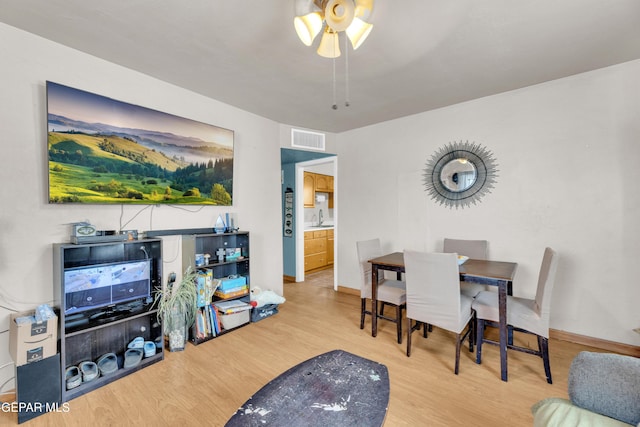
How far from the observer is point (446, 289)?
2.15m

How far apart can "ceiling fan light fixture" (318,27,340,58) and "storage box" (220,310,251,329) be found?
8.57 ft

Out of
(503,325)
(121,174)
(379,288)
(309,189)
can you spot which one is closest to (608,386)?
(503,325)

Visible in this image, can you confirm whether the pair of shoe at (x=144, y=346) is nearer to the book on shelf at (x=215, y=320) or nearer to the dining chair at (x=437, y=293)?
the book on shelf at (x=215, y=320)

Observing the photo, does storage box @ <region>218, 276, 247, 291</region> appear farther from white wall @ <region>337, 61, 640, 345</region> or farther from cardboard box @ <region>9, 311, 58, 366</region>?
white wall @ <region>337, 61, 640, 345</region>

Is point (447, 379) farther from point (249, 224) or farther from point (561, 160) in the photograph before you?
point (249, 224)

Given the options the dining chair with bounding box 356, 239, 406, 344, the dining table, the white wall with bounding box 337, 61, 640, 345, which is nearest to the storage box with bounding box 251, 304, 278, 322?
the dining chair with bounding box 356, 239, 406, 344

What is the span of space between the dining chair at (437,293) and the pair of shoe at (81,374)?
2517mm

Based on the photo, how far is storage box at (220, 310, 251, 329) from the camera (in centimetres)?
279

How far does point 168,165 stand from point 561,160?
3.92 m

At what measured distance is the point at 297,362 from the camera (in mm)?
2258

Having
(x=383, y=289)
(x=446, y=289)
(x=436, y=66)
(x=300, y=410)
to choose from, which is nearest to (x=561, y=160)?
(x=436, y=66)

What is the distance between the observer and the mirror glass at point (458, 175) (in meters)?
3.13

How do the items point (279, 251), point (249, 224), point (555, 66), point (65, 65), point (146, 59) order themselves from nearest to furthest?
point (65, 65) → point (146, 59) → point (555, 66) → point (249, 224) → point (279, 251)

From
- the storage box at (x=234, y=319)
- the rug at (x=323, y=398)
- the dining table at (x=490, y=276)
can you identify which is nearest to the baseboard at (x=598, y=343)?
the dining table at (x=490, y=276)
